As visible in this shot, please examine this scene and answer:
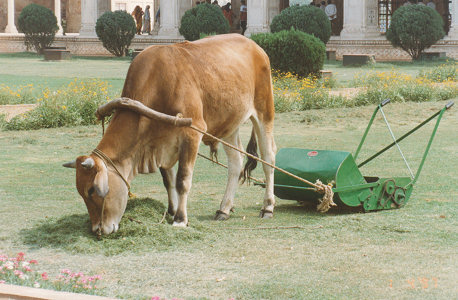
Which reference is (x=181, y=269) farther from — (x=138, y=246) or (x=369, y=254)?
(x=369, y=254)

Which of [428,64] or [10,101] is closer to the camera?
[10,101]

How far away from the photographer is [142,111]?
261 inches

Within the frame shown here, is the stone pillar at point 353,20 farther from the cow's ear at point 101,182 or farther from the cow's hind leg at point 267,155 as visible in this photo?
the cow's ear at point 101,182

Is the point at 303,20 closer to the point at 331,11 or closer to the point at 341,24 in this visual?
the point at 331,11

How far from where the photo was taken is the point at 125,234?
690 centimetres

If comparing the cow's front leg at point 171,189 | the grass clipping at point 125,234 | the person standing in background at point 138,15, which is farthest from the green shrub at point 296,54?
the person standing in background at point 138,15

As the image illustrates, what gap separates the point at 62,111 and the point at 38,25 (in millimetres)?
25398

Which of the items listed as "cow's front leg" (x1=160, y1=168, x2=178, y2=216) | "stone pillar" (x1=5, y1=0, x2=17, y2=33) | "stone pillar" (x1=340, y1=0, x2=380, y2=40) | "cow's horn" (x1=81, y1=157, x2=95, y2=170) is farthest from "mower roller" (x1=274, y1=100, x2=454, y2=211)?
"stone pillar" (x1=5, y1=0, x2=17, y2=33)

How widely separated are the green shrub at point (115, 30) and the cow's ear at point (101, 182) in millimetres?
31048

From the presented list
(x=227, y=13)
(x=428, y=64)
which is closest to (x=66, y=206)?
(x=428, y=64)

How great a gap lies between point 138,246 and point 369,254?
1889mm

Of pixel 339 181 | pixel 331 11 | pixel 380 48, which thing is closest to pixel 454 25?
pixel 380 48

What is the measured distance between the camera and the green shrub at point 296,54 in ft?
75.3

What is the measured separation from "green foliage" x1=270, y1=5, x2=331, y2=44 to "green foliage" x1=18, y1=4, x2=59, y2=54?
1353cm
